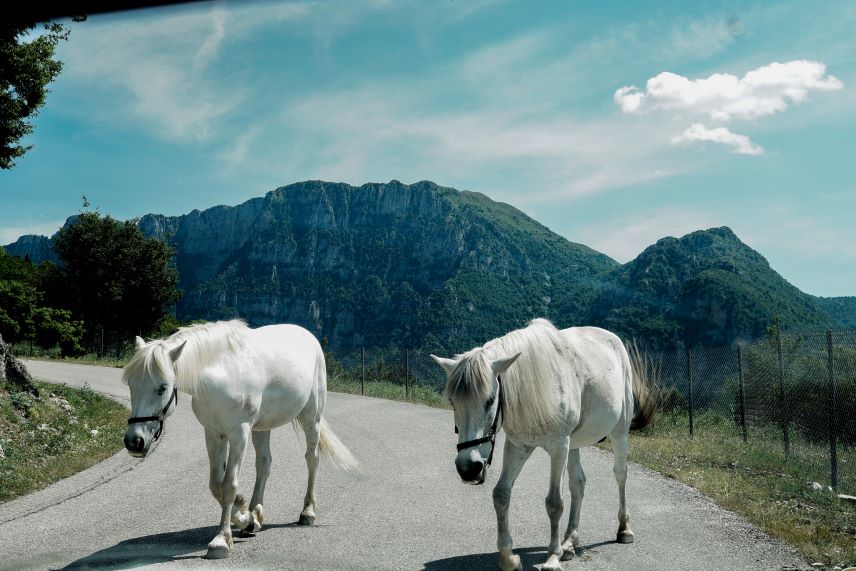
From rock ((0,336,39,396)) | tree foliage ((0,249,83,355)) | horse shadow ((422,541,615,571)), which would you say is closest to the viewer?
horse shadow ((422,541,615,571))

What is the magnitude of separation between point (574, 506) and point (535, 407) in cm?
118

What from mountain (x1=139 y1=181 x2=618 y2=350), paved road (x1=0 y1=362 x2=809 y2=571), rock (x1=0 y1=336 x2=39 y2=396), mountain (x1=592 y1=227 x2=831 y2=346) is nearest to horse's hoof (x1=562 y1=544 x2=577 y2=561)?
paved road (x1=0 y1=362 x2=809 y2=571)

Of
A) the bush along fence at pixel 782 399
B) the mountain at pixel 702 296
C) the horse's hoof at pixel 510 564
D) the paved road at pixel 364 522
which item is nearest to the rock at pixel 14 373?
the paved road at pixel 364 522

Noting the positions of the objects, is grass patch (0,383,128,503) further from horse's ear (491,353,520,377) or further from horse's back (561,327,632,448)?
horse's back (561,327,632,448)

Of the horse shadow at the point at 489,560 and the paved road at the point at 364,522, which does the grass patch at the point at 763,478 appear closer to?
the paved road at the point at 364,522

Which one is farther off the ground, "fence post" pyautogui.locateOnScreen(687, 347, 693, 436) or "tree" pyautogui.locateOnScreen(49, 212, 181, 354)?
"tree" pyautogui.locateOnScreen(49, 212, 181, 354)

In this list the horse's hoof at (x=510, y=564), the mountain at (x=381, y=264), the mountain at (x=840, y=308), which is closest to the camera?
the horse's hoof at (x=510, y=564)

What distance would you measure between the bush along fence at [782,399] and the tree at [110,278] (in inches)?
1315

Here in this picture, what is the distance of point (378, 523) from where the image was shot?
19.4 feet

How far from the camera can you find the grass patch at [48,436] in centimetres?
802

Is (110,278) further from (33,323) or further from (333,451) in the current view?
(333,451)

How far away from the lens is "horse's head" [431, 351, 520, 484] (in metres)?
4.29

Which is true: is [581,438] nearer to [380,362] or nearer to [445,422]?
[445,422]

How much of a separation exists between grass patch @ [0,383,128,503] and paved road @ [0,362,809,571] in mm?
372
